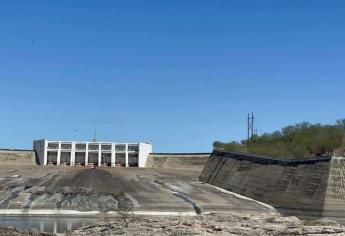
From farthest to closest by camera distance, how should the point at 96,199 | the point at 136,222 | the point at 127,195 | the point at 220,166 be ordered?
1. the point at 220,166
2. the point at 127,195
3. the point at 96,199
4. the point at 136,222

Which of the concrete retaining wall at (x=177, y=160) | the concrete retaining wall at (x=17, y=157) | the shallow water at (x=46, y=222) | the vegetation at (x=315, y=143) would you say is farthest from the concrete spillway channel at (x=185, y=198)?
the concrete retaining wall at (x=17, y=157)

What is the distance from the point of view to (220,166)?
4208 inches

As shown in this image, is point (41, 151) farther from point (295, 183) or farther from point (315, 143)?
point (295, 183)

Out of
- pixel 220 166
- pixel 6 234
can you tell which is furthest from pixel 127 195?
pixel 6 234

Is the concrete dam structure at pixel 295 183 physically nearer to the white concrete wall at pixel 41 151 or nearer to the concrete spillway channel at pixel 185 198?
the concrete spillway channel at pixel 185 198

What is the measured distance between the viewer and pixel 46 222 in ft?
→ 162

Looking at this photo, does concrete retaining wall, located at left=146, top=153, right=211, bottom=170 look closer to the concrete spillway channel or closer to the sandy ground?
the sandy ground

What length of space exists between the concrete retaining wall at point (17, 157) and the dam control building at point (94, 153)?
8.23 feet

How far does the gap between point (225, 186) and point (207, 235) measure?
211ft

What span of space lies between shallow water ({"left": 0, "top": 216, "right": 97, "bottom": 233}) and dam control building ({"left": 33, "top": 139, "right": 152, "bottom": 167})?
107 meters

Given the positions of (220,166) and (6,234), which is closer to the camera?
(6,234)

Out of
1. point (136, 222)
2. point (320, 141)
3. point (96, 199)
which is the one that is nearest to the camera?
point (136, 222)

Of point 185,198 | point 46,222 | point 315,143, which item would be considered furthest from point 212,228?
point 315,143

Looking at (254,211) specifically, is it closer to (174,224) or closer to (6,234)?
(174,224)
